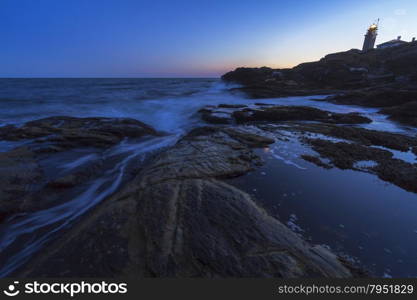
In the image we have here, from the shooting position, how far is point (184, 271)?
8.63ft

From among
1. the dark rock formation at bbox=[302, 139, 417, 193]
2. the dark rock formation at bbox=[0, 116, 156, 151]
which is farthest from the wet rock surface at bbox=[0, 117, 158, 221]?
the dark rock formation at bbox=[302, 139, 417, 193]

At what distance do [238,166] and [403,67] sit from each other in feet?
158

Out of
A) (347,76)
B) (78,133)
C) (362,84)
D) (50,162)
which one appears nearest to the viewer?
(50,162)

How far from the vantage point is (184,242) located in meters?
3.08

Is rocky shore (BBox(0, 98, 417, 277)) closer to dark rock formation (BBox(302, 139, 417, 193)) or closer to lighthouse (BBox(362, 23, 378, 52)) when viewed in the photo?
dark rock formation (BBox(302, 139, 417, 193))

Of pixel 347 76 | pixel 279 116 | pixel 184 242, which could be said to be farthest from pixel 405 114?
pixel 347 76

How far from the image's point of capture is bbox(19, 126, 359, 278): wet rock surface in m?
2.70

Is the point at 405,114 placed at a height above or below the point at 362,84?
below

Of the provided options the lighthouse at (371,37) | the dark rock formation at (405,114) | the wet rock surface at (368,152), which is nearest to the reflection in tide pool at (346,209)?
the wet rock surface at (368,152)

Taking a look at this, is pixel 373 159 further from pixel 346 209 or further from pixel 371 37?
pixel 371 37

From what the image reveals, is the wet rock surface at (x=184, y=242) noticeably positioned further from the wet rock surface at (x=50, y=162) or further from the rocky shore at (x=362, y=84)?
the rocky shore at (x=362, y=84)

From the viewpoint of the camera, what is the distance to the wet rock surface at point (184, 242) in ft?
8.86

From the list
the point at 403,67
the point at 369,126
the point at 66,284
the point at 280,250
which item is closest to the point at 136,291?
the point at 66,284

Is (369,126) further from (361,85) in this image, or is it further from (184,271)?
(361,85)
